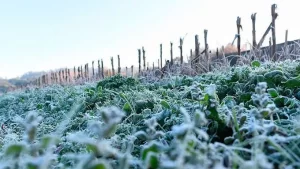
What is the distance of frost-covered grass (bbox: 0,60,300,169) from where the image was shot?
1.83 ft

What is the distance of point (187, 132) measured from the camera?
55 cm

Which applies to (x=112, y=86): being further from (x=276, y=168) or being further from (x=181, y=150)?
(x=181, y=150)

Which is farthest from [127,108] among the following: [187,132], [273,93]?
[187,132]

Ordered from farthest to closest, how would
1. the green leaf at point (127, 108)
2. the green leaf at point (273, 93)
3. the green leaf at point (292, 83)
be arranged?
the green leaf at point (127, 108) → the green leaf at point (292, 83) → the green leaf at point (273, 93)

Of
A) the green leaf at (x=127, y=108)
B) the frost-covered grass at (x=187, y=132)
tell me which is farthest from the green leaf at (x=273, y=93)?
the green leaf at (x=127, y=108)

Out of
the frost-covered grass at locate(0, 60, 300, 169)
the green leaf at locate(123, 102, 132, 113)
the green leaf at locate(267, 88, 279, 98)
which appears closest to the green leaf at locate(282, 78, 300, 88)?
the frost-covered grass at locate(0, 60, 300, 169)

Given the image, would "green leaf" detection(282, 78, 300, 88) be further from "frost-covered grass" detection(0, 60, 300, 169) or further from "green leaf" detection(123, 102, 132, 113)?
"green leaf" detection(123, 102, 132, 113)

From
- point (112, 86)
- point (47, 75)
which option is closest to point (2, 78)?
point (47, 75)

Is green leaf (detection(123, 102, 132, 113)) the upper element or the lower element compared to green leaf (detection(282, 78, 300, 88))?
lower

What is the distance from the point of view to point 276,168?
0.89m

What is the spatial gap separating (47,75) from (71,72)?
3094 mm

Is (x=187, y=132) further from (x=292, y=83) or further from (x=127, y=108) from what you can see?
(x=127, y=108)

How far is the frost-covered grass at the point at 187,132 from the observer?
1.83 ft

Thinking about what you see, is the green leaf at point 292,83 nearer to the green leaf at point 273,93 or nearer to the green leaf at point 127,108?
the green leaf at point 273,93
